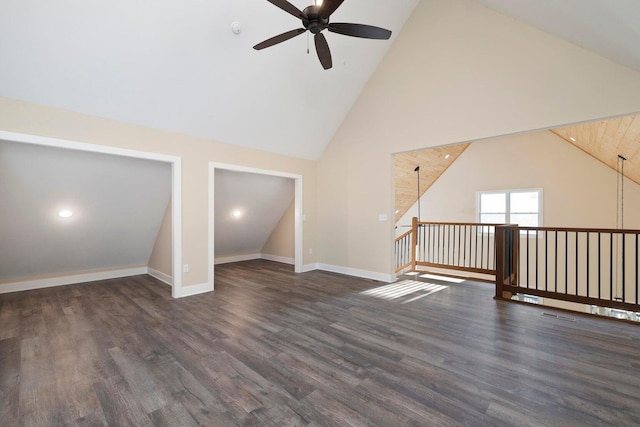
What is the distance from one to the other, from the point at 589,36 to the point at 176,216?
5425mm

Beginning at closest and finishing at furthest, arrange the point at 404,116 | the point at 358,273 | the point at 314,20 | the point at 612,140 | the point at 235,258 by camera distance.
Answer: the point at 314,20 → the point at 612,140 → the point at 404,116 → the point at 358,273 → the point at 235,258

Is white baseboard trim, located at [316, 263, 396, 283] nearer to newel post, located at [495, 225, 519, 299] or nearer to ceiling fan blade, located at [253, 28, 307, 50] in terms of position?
newel post, located at [495, 225, 519, 299]

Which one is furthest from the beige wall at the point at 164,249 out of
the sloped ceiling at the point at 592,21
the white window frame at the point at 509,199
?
the white window frame at the point at 509,199

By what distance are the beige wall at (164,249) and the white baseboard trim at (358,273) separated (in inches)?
119

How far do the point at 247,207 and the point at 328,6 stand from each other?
4409 millimetres

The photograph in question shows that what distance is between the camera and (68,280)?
190 inches

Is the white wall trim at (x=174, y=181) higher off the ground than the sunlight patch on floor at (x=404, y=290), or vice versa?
the white wall trim at (x=174, y=181)

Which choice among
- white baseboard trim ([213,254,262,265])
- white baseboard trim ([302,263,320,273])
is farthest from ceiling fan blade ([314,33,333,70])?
white baseboard trim ([213,254,262,265])

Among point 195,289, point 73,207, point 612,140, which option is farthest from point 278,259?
point 612,140

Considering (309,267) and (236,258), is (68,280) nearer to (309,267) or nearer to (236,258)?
(236,258)

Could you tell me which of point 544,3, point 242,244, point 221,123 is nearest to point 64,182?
point 221,123

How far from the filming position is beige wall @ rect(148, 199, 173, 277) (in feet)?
15.5

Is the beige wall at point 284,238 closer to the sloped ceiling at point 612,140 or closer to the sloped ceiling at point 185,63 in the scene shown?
the sloped ceiling at point 185,63

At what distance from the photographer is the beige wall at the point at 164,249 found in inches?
186
